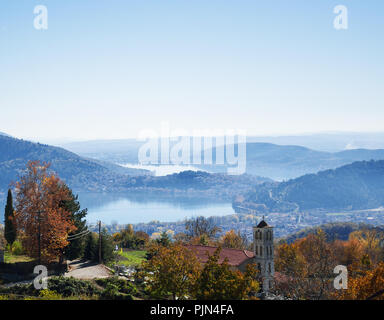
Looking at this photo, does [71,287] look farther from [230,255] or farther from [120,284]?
[230,255]

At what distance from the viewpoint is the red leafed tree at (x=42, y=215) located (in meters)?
25.7

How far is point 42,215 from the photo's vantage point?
84.3 feet

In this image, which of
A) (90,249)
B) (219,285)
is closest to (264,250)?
(90,249)

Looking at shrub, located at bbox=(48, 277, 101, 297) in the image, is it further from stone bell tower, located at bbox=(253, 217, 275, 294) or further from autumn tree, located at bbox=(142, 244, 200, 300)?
stone bell tower, located at bbox=(253, 217, 275, 294)

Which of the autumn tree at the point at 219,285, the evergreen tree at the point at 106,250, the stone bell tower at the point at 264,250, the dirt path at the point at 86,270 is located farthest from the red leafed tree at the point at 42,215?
the stone bell tower at the point at 264,250

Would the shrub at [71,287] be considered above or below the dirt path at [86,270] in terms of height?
above

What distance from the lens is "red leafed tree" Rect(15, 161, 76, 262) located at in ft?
84.2

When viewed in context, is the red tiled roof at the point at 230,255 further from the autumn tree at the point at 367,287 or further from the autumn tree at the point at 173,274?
the autumn tree at the point at 367,287

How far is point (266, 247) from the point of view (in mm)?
30828

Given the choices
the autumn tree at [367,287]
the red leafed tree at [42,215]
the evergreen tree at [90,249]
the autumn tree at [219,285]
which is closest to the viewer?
the autumn tree at [219,285]

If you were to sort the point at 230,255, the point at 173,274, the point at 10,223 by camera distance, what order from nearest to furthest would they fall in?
the point at 173,274, the point at 10,223, the point at 230,255
